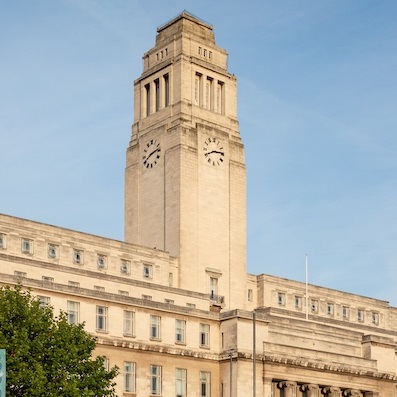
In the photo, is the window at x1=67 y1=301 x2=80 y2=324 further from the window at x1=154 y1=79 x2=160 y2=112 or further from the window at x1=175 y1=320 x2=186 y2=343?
the window at x1=154 y1=79 x2=160 y2=112

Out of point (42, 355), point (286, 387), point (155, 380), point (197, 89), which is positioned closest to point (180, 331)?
point (155, 380)

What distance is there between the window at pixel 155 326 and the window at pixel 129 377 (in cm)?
415

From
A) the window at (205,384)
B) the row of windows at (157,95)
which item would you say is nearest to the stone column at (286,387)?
the window at (205,384)

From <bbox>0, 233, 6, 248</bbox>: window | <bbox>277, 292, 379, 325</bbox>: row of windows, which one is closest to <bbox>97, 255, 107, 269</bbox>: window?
<bbox>0, 233, 6, 248</bbox>: window

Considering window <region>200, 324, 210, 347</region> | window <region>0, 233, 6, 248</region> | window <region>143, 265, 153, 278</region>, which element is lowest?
window <region>200, 324, 210, 347</region>

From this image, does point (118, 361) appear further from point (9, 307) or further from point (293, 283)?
point (293, 283)

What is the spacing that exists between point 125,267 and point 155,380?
2198cm

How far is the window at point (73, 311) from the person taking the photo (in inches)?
3750

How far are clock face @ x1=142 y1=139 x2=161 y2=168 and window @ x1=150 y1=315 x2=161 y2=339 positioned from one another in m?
35.4

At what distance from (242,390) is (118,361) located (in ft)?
45.7

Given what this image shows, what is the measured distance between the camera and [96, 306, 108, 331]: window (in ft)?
319

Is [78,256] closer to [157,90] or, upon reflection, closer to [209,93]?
[157,90]

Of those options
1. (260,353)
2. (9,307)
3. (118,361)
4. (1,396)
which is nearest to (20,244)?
(118,361)

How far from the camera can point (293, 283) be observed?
139m
